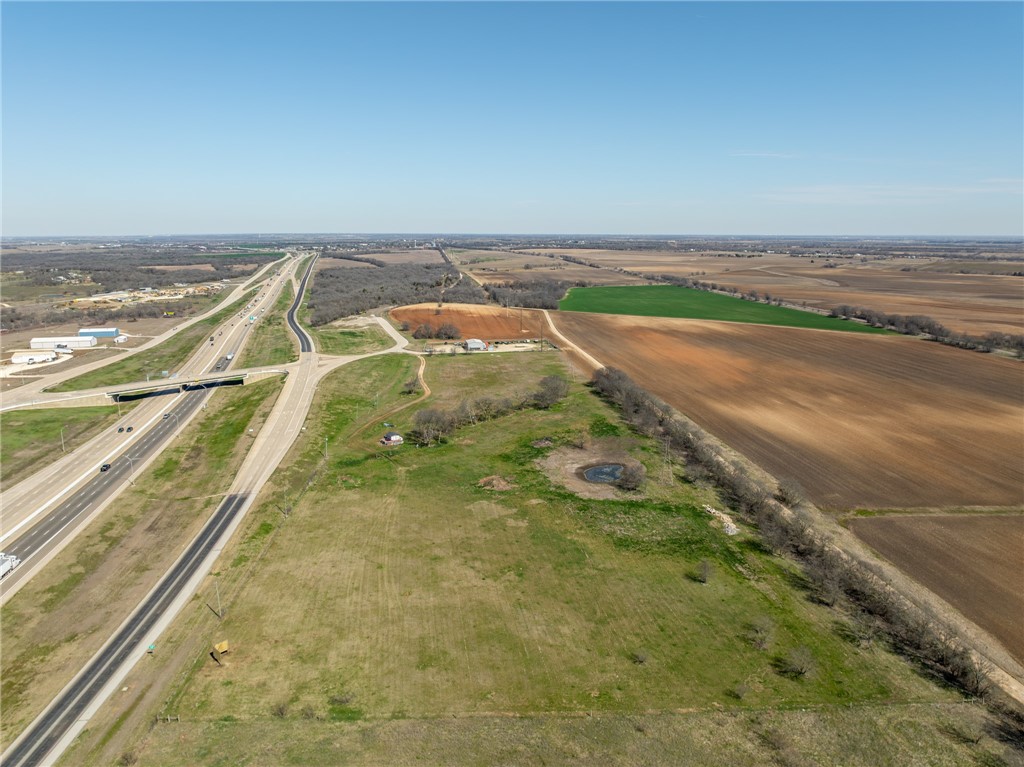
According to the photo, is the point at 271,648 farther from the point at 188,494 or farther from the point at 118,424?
the point at 118,424

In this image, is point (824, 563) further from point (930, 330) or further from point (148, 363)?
point (148, 363)

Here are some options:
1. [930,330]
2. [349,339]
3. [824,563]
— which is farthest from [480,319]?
[824,563]

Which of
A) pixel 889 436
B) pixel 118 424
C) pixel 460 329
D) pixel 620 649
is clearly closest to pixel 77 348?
pixel 118 424

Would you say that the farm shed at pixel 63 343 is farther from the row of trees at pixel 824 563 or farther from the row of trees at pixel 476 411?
the row of trees at pixel 824 563

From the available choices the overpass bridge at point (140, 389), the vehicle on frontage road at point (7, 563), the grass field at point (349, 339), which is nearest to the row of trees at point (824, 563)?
the vehicle on frontage road at point (7, 563)

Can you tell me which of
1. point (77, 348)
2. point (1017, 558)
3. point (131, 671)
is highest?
point (77, 348)

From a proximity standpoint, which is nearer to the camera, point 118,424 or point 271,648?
point 271,648
